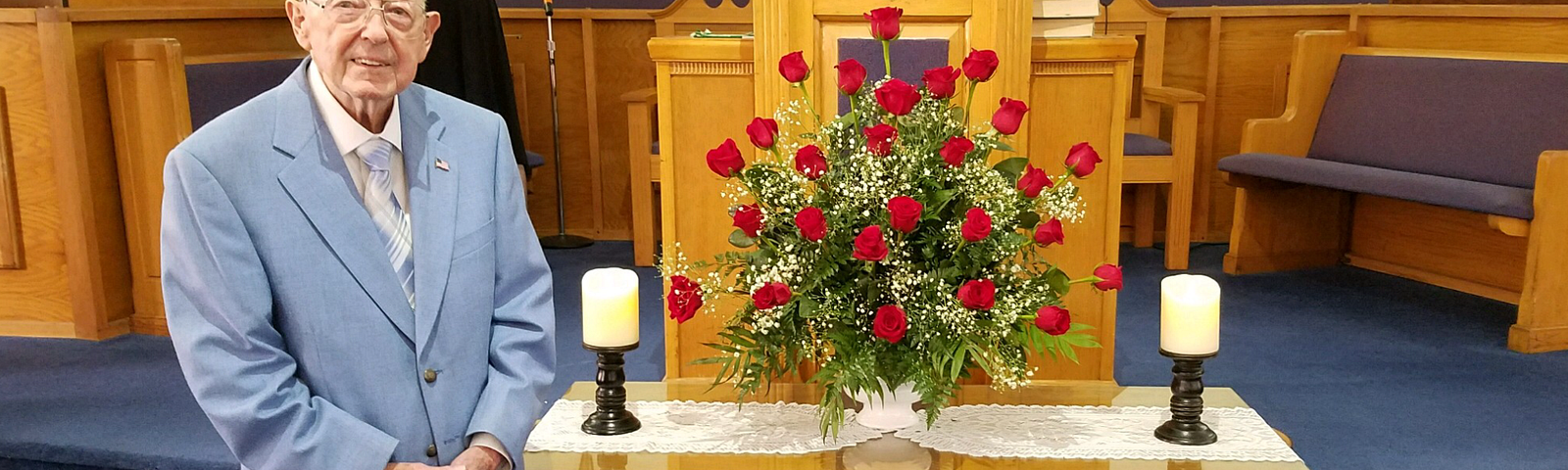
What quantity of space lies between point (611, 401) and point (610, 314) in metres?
0.15

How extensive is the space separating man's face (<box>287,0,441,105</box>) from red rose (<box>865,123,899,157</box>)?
647 millimetres

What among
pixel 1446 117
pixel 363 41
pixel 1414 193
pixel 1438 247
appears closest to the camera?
pixel 363 41

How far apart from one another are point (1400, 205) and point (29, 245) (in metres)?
4.46

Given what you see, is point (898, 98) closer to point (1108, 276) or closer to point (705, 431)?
point (1108, 276)

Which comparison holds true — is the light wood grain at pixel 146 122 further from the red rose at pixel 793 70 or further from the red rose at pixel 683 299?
the red rose at pixel 793 70

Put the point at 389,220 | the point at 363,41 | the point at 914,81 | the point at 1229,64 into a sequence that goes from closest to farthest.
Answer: the point at 363,41 < the point at 389,220 < the point at 914,81 < the point at 1229,64

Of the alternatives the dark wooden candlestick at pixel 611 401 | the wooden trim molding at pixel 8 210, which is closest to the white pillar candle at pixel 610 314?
the dark wooden candlestick at pixel 611 401

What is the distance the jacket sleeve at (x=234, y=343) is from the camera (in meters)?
1.19

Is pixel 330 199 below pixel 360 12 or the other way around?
below

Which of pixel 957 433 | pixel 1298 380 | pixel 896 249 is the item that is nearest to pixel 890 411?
pixel 957 433

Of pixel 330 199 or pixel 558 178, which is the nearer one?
pixel 330 199

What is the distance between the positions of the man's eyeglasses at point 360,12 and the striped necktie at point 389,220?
135 mm

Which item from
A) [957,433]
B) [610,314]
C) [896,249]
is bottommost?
[957,433]

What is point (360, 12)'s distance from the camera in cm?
120
